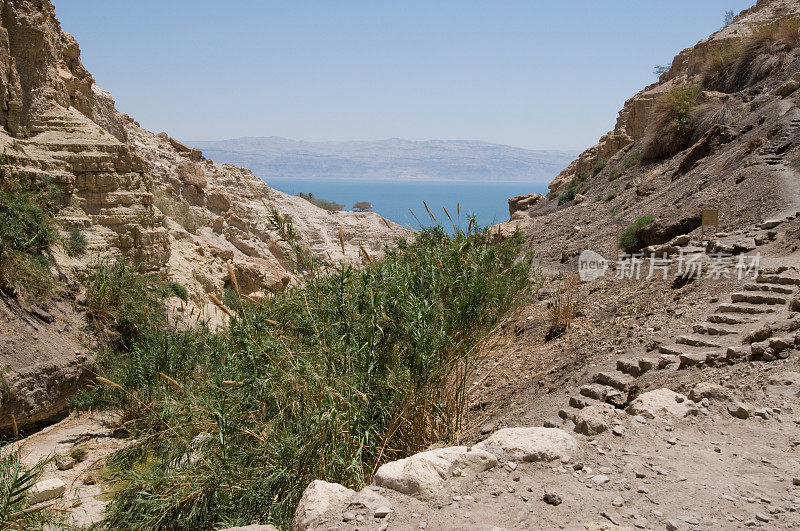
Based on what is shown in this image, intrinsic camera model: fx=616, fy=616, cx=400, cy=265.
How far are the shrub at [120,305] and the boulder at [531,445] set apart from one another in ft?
31.5

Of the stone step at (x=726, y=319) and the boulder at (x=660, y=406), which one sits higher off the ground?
the stone step at (x=726, y=319)

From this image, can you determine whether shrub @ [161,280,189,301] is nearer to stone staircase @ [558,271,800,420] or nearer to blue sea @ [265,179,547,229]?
blue sea @ [265,179,547,229]

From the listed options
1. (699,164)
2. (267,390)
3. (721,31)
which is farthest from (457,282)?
(721,31)

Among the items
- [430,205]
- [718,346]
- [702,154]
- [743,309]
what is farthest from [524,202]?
[430,205]

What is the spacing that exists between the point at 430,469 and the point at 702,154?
17.1 m

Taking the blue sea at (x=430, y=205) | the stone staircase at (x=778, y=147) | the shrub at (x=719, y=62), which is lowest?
the blue sea at (x=430, y=205)

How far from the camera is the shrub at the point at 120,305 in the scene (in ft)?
42.8

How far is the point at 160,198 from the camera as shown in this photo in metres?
23.0

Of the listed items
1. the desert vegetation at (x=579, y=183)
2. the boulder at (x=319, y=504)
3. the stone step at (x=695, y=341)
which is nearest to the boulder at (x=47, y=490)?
the boulder at (x=319, y=504)

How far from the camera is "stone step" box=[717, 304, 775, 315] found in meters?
8.26

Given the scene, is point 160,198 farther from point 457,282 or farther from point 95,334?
point 457,282

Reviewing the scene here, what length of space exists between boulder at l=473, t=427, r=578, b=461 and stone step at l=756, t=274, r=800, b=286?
516 cm

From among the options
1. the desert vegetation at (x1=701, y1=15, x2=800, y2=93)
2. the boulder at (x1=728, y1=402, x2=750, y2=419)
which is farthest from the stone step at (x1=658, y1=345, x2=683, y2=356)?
the desert vegetation at (x1=701, y1=15, x2=800, y2=93)

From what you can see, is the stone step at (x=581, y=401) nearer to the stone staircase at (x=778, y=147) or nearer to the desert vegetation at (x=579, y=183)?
the stone staircase at (x=778, y=147)
